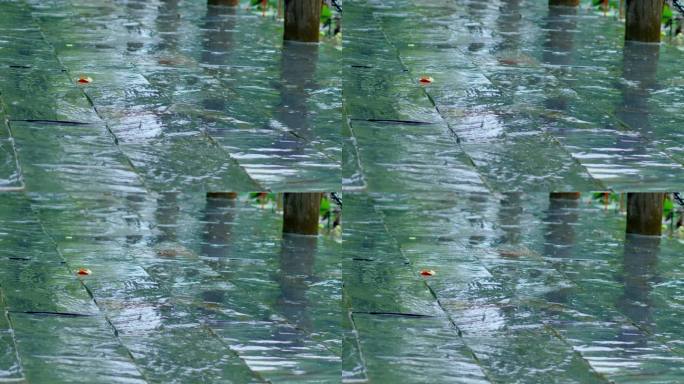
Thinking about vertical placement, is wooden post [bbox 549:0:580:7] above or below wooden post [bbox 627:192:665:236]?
above

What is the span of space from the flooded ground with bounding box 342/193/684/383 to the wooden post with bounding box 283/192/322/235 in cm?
27

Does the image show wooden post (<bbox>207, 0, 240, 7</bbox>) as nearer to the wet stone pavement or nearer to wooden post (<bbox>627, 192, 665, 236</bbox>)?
the wet stone pavement

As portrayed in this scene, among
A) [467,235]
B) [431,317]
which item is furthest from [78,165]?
[467,235]

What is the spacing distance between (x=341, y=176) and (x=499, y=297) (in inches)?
68.6

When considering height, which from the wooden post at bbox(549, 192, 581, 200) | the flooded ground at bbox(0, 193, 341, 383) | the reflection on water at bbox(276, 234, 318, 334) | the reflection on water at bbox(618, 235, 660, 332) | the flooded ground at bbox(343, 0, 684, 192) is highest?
the flooded ground at bbox(343, 0, 684, 192)

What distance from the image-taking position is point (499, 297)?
7598mm

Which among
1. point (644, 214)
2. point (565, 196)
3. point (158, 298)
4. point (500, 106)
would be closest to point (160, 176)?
point (500, 106)

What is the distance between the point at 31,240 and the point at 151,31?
6.03ft

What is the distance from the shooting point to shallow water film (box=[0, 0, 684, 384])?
245 inches

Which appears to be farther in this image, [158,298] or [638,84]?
[158,298]

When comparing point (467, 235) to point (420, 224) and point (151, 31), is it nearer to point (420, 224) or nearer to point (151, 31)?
point (420, 224)

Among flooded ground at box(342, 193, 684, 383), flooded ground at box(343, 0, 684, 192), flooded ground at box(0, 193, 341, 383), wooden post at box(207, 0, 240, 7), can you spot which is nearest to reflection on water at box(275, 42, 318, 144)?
flooded ground at box(343, 0, 684, 192)

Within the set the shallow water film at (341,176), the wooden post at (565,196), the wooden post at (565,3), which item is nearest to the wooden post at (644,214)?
the shallow water film at (341,176)

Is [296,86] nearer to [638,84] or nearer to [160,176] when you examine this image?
[160,176]
